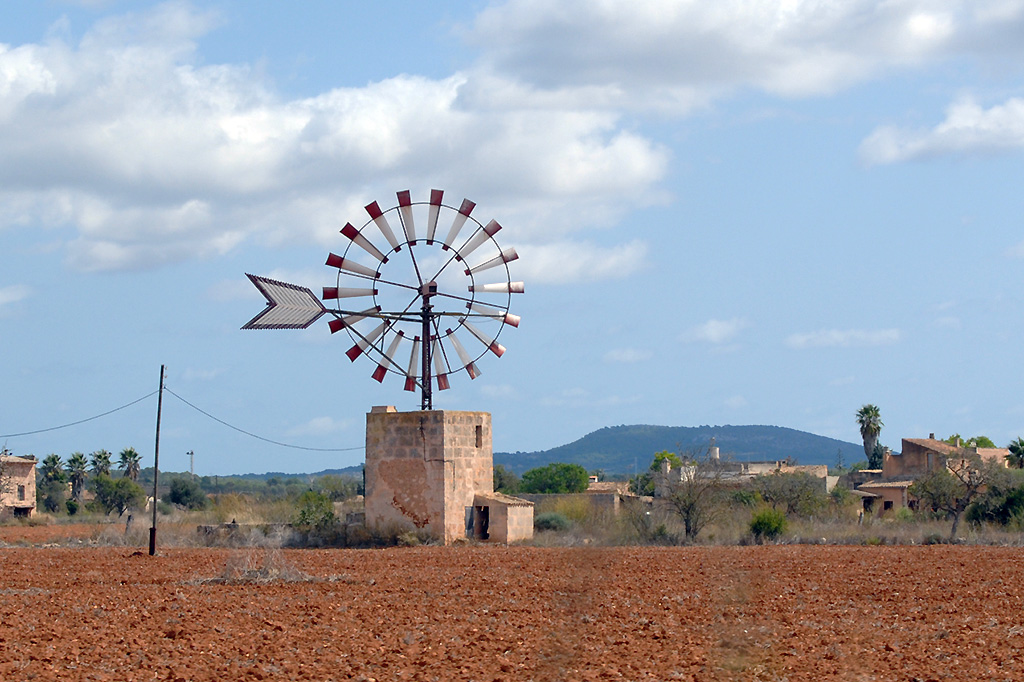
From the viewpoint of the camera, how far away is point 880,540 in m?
30.5

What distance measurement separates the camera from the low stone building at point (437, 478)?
2959cm

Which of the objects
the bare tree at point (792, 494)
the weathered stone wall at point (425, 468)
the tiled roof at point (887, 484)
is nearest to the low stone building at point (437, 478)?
the weathered stone wall at point (425, 468)

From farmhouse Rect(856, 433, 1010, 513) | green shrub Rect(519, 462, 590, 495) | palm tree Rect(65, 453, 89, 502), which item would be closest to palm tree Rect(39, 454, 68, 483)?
palm tree Rect(65, 453, 89, 502)

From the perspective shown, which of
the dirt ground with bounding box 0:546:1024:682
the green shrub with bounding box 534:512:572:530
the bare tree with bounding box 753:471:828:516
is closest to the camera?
the dirt ground with bounding box 0:546:1024:682

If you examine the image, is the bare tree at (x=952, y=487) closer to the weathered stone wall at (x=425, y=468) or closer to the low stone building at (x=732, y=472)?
the low stone building at (x=732, y=472)

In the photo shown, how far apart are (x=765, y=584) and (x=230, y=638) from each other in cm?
849

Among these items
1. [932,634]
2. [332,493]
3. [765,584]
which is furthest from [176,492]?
[932,634]

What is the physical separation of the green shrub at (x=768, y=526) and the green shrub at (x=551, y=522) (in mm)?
5056

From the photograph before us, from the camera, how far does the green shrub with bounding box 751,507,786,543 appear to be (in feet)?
105

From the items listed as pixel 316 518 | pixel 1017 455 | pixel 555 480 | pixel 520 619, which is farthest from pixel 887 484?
pixel 520 619

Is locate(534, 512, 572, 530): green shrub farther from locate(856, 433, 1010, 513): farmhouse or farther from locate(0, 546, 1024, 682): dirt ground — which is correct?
locate(856, 433, 1010, 513): farmhouse

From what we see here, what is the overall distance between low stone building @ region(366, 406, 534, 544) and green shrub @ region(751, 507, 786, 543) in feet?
19.7

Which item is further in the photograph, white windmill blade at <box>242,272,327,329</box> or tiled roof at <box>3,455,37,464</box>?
tiled roof at <box>3,455,37,464</box>

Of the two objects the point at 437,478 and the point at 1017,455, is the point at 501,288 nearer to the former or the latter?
the point at 437,478
